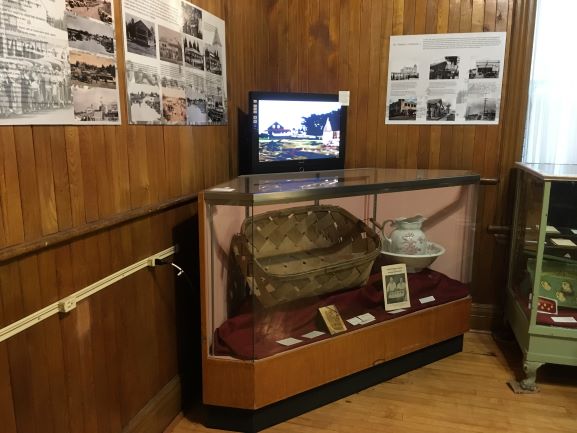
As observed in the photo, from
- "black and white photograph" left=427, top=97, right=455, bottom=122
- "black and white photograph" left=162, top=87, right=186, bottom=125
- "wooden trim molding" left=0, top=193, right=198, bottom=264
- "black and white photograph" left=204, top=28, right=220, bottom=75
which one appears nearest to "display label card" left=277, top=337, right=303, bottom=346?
"wooden trim molding" left=0, top=193, right=198, bottom=264

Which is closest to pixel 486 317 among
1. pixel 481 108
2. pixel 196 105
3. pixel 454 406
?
pixel 454 406

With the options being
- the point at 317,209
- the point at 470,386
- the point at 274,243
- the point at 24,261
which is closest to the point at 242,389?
the point at 274,243

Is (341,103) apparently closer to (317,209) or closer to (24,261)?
(317,209)

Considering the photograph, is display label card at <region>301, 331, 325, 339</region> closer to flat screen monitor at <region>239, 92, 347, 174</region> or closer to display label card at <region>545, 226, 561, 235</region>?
flat screen monitor at <region>239, 92, 347, 174</region>

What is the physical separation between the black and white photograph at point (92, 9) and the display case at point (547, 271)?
1930 millimetres

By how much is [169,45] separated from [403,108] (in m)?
1.55

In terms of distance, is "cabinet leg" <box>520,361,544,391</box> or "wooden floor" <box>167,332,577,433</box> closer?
"wooden floor" <box>167,332,577,433</box>

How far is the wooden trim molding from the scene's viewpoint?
1.21 metres

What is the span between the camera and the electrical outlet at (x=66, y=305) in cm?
141

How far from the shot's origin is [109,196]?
1608 mm

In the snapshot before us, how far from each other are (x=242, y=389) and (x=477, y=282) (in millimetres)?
1770

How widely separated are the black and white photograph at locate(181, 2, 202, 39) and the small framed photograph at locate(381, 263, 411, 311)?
141 cm

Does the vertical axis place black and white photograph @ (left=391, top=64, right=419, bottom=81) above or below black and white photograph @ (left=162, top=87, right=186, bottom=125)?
above

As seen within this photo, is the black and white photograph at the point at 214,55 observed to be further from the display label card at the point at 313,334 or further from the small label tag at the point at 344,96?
the display label card at the point at 313,334
